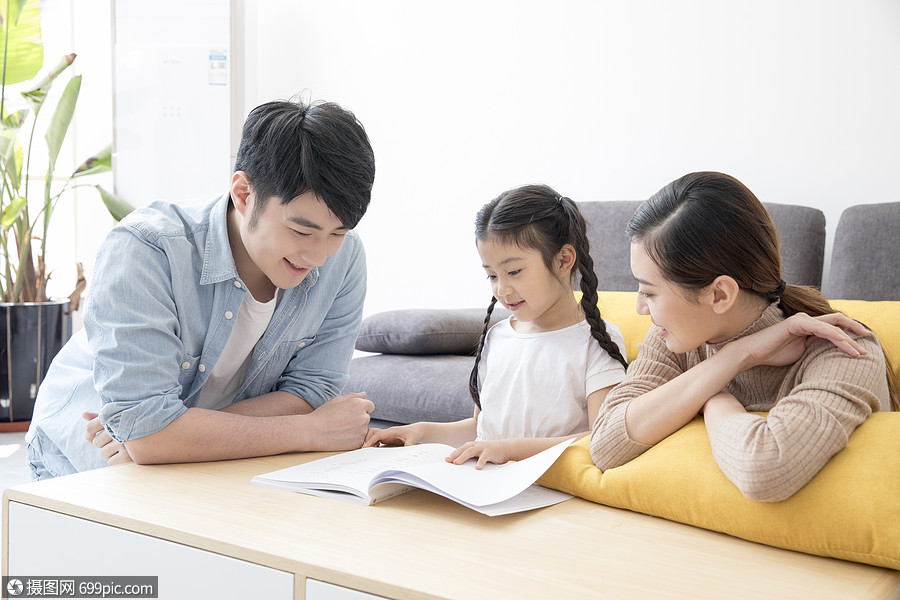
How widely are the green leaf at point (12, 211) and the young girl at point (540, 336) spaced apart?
2.45 m

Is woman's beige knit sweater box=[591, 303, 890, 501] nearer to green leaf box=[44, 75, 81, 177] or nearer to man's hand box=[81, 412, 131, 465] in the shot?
man's hand box=[81, 412, 131, 465]

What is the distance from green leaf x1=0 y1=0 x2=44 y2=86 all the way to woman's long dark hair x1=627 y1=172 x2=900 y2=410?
314 centimetres

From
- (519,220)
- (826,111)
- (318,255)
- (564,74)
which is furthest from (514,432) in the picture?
(564,74)

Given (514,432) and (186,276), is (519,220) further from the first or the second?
(186,276)

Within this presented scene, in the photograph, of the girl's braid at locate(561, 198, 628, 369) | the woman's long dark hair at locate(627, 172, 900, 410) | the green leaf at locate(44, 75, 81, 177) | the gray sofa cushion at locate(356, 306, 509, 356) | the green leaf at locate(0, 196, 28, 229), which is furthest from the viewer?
the green leaf at locate(44, 75, 81, 177)

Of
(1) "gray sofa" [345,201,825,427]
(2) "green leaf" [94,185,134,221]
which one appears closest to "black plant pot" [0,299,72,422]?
(2) "green leaf" [94,185,134,221]

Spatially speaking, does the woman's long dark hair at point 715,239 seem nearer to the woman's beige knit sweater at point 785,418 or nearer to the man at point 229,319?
the woman's beige knit sweater at point 785,418

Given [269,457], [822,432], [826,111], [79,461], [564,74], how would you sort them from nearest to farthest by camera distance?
[822,432] → [269,457] → [79,461] → [826,111] → [564,74]

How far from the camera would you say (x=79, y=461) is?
4.17 feet

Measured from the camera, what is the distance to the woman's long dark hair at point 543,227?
1.46 meters

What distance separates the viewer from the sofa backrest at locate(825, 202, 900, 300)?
6.64 ft

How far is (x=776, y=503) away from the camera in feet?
2.65

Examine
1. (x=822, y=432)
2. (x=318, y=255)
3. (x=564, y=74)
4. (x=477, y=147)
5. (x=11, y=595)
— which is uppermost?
(x=564, y=74)

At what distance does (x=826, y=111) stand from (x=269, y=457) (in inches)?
82.0
